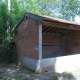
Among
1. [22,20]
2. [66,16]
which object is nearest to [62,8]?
[66,16]

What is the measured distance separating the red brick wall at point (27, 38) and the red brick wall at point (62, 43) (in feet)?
8.24

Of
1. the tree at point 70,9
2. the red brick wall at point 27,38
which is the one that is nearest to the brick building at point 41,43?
the red brick wall at point 27,38

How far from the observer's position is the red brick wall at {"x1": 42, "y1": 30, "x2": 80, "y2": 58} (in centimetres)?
1130

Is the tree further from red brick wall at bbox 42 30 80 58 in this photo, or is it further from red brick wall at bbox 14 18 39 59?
red brick wall at bbox 14 18 39 59

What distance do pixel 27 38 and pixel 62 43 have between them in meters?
4.92

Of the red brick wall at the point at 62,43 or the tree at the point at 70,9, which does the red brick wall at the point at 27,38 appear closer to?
the red brick wall at the point at 62,43

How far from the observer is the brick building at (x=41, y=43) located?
7.36 metres

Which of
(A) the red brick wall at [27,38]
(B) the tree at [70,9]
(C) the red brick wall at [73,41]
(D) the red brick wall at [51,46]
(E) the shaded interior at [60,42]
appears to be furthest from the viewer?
(B) the tree at [70,9]

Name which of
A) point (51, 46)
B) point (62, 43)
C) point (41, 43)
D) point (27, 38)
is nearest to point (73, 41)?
point (62, 43)

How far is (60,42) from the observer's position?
12.3 m

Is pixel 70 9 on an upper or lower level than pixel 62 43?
upper

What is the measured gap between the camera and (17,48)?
376 inches

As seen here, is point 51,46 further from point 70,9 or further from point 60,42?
point 70,9

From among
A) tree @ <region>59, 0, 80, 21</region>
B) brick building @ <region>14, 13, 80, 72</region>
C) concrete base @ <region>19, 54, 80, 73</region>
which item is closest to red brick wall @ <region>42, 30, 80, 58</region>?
brick building @ <region>14, 13, 80, 72</region>
